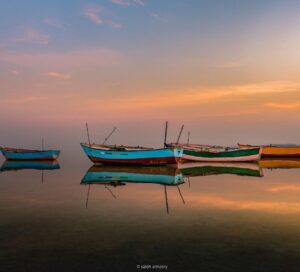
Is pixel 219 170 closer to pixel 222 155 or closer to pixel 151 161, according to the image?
pixel 151 161

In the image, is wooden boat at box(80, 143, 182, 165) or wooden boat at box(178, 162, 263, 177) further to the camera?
wooden boat at box(80, 143, 182, 165)

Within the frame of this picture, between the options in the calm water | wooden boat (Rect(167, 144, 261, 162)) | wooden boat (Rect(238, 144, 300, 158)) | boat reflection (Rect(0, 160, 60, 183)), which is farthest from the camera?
wooden boat (Rect(238, 144, 300, 158))

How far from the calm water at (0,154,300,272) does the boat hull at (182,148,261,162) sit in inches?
873

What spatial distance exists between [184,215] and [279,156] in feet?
153

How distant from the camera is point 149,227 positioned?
528 inches

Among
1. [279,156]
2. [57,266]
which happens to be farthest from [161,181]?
[279,156]

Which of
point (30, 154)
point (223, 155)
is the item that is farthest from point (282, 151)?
point (30, 154)

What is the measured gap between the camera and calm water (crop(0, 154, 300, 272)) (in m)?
9.68

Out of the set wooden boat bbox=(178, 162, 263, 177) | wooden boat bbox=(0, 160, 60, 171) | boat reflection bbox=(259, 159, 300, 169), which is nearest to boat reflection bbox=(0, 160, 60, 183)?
wooden boat bbox=(0, 160, 60, 171)

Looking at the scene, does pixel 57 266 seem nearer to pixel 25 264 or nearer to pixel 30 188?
pixel 25 264

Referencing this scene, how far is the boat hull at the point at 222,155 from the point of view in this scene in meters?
46.6

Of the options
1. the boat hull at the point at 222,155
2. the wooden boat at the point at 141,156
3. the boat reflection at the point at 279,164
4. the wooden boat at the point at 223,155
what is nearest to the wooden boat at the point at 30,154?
the wooden boat at the point at 141,156

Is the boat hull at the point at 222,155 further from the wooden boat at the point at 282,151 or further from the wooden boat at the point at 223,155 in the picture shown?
the wooden boat at the point at 282,151

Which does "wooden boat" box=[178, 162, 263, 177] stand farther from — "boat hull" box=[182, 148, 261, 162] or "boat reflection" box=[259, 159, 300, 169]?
"boat reflection" box=[259, 159, 300, 169]
